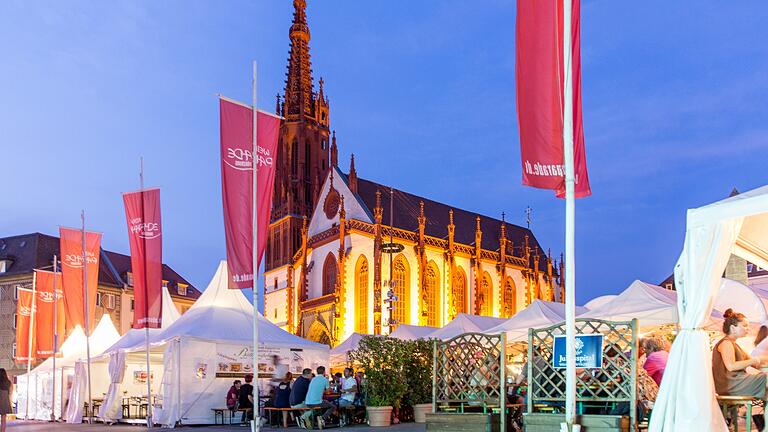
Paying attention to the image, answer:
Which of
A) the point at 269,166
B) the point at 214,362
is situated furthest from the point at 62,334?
the point at 269,166

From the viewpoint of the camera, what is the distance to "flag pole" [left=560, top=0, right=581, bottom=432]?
9.43 m

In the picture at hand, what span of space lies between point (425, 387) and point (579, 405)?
925 cm

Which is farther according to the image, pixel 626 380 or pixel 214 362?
A: pixel 214 362

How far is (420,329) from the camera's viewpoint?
30.8 meters

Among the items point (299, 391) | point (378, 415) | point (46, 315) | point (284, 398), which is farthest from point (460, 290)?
point (299, 391)

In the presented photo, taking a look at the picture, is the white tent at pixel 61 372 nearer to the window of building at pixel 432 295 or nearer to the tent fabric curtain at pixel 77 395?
A: the tent fabric curtain at pixel 77 395

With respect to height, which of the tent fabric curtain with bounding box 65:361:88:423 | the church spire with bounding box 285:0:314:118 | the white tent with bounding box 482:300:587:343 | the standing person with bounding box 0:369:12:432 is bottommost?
the tent fabric curtain with bounding box 65:361:88:423

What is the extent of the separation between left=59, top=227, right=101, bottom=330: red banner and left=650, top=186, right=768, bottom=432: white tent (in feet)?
69.7

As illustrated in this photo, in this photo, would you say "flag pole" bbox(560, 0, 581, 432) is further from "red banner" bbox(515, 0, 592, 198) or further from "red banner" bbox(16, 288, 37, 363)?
"red banner" bbox(16, 288, 37, 363)

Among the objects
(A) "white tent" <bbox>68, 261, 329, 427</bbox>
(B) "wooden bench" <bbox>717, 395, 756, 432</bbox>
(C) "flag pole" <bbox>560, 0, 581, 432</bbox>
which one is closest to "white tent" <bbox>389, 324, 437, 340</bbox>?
(A) "white tent" <bbox>68, 261, 329, 427</bbox>

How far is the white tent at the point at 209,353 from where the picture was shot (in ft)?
67.7

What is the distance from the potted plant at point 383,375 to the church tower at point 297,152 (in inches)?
1533

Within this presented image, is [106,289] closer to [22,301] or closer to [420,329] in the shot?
[22,301]

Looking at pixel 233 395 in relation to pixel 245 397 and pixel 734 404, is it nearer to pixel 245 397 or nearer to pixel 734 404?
pixel 245 397
